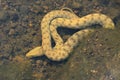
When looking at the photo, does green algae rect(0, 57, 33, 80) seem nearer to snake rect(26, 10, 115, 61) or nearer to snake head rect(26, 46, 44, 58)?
snake head rect(26, 46, 44, 58)

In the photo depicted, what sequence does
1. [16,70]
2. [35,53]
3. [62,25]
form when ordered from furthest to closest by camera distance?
1. [62,25]
2. [35,53]
3. [16,70]

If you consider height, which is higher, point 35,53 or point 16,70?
point 35,53

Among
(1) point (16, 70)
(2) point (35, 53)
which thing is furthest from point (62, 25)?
(1) point (16, 70)

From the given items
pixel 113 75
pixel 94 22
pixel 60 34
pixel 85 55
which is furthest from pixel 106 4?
pixel 113 75

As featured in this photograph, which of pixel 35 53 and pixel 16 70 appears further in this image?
pixel 35 53

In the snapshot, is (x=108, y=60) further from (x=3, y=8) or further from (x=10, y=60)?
(x=3, y=8)

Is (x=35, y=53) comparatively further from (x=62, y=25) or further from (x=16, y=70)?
(x=62, y=25)

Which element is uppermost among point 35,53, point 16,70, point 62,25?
point 62,25

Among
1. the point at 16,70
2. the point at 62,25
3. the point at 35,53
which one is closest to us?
the point at 16,70
